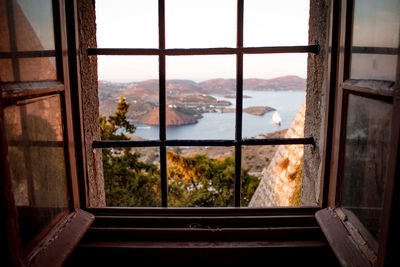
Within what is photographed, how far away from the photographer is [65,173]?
1.25 meters

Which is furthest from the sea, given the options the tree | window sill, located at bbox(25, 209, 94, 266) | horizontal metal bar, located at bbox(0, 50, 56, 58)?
horizontal metal bar, located at bbox(0, 50, 56, 58)

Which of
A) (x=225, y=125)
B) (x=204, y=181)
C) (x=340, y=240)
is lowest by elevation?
(x=204, y=181)

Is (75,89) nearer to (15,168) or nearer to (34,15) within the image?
(34,15)

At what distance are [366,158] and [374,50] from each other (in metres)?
0.37

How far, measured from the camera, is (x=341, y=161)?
1210mm

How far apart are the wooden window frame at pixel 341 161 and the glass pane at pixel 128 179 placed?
8.22 meters

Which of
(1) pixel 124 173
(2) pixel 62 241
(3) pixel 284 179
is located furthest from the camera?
(1) pixel 124 173

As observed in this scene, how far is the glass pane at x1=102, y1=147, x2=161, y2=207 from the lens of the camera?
29.3ft

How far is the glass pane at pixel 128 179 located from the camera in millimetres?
8930

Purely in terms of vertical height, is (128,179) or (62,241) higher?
(62,241)

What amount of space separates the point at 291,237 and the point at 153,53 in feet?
3.72

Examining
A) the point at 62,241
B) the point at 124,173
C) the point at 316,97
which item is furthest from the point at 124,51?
the point at 124,173

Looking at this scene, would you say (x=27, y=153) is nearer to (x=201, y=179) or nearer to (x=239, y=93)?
(x=239, y=93)

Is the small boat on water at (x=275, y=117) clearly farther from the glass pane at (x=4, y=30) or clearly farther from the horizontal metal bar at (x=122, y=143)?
the glass pane at (x=4, y=30)
